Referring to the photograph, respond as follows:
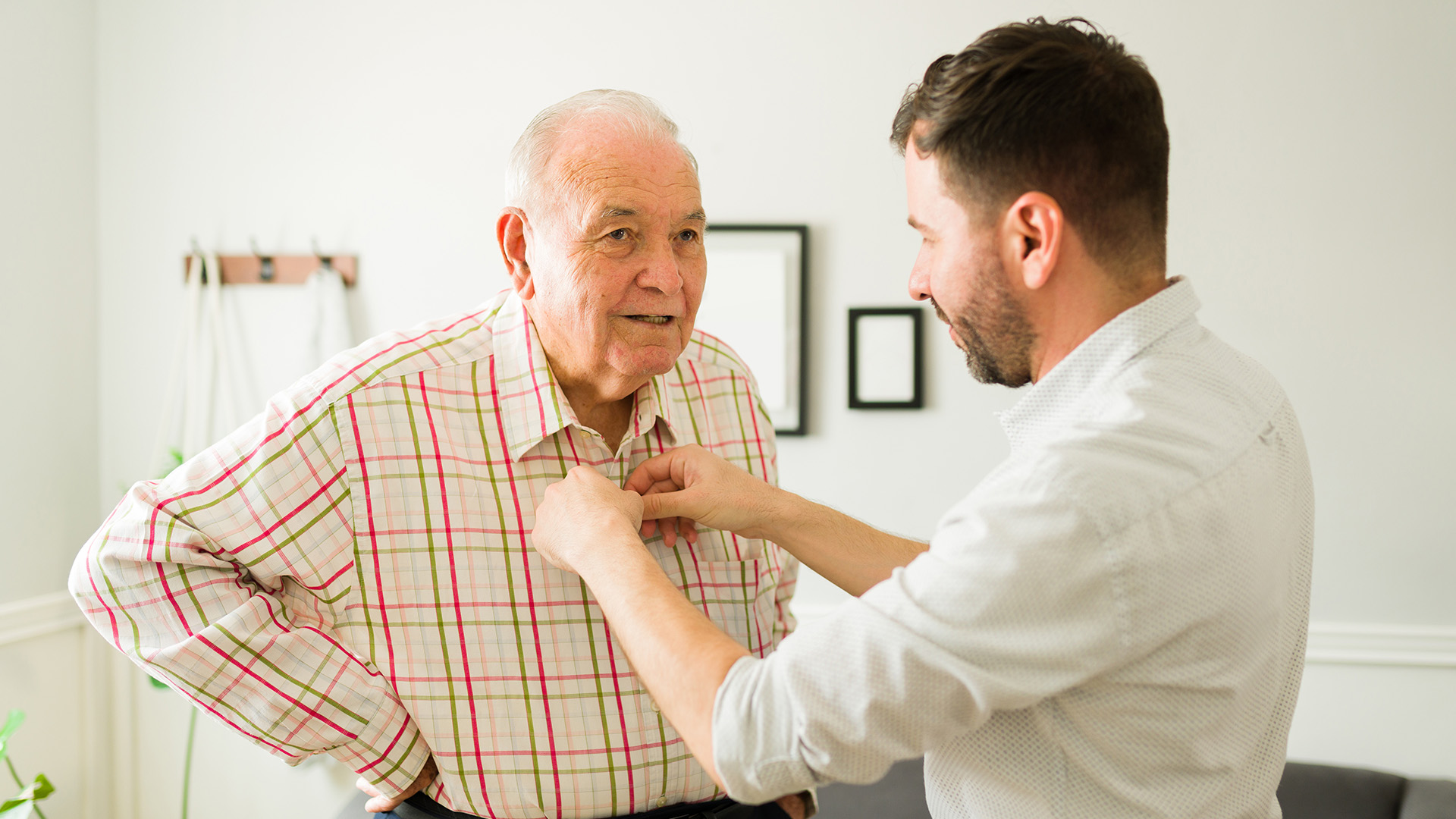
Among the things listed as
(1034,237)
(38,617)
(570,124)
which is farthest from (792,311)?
(38,617)

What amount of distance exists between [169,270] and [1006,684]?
2808 mm

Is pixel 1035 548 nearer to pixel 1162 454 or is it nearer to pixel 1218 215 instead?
pixel 1162 454

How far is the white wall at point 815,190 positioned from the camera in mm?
2426

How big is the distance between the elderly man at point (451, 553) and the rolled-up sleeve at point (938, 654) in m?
0.44

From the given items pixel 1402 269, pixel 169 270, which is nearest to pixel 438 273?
pixel 169 270

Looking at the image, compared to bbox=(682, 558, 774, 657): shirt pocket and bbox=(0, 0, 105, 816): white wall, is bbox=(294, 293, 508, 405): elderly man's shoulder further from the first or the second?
bbox=(0, 0, 105, 816): white wall

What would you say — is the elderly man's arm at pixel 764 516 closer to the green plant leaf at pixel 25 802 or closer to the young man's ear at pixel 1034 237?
the young man's ear at pixel 1034 237

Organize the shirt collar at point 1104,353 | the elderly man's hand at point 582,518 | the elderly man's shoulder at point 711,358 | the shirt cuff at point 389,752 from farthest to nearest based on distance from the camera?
the elderly man's shoulder at point 711,358
the shirt cuff at point 389,752
the elderly man's hand at point 582,518
the shirt collar at point 1104,353

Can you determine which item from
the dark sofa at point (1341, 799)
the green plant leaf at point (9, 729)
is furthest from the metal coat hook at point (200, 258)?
the dark sofa at point (1341, 799)

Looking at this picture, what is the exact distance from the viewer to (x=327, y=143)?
274cm

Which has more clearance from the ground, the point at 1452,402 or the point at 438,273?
the point at 438,273

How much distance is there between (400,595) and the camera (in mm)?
1254

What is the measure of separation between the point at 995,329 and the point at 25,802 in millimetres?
2259

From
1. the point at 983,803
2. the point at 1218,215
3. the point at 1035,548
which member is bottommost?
the point at 983,803
